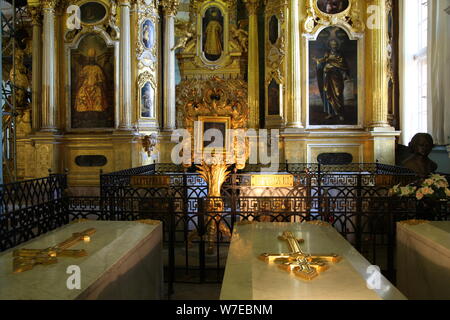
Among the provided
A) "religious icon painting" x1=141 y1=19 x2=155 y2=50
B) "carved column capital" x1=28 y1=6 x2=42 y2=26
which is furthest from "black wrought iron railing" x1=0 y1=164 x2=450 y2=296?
"carved column capital" x1=28 y1=6 x2=42 y2=26

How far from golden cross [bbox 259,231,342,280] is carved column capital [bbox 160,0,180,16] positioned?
11.4 m

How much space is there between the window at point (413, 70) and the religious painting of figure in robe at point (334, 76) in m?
1.37

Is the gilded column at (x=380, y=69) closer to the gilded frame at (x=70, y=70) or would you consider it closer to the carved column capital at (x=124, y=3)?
the carved column capital at (x=124, y=3)

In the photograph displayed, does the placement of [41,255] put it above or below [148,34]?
below

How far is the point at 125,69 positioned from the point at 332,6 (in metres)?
6.69

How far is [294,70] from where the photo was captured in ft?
37.4

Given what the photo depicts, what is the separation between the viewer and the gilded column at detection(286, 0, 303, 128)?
11.4 metres

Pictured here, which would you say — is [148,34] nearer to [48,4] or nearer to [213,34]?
[213,34]

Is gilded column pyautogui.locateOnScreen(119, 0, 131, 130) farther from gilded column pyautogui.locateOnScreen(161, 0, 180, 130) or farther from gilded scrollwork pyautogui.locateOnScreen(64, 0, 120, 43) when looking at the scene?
gilded column pyautogui.locateOnScreen(161, 0, 180, 130)

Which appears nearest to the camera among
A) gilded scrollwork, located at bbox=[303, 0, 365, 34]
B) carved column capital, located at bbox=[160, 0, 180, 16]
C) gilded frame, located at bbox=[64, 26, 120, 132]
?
gilded scrollwork, located at bbox=[303, 0, 365, 34]

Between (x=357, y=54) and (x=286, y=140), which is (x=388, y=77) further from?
(x=286, y=140)

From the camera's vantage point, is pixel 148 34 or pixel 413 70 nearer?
pixel 413 70

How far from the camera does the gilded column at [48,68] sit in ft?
39.1
